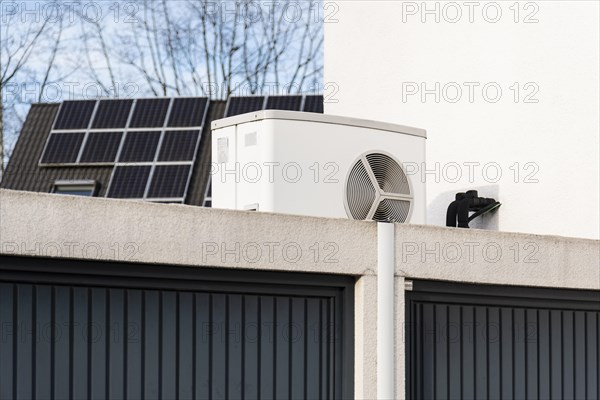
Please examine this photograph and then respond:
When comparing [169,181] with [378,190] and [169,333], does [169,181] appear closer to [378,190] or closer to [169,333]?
[378,190]

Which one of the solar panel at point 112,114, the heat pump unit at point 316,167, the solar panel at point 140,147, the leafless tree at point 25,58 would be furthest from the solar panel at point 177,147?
the heat pump unit at point 316,167

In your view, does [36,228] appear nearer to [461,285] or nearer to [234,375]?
[234,375]

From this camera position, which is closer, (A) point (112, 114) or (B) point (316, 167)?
(B) point (316, 167)

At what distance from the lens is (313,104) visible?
Answer: 69.2 feet

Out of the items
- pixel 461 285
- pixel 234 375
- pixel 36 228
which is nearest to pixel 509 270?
pixel 461 285

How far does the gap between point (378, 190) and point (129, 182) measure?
14320 mm

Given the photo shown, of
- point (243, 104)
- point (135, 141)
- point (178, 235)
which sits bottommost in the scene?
point (178, 235)

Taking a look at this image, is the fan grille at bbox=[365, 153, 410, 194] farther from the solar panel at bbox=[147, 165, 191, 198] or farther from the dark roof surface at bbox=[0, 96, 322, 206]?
the dark roof surface at bbox=[0, 96, 322, 206]

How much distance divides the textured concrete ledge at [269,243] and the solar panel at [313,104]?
14119mm

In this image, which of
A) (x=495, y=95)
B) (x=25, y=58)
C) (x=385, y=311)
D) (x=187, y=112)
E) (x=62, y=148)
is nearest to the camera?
(x=385, y=311)

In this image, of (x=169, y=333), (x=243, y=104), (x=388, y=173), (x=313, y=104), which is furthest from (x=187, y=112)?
(x=169, y=333)

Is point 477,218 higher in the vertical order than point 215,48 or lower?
lower

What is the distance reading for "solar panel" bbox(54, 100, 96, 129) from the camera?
22.0 m

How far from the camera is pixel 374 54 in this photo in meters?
10.1
